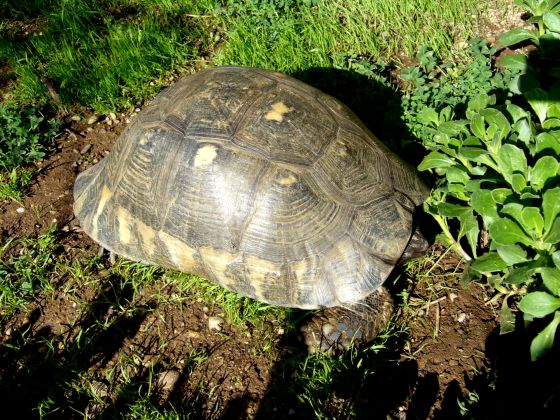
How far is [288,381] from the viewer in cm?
299

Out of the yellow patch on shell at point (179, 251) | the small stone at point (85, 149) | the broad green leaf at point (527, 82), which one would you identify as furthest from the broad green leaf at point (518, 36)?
the small stone at point (85, 149)

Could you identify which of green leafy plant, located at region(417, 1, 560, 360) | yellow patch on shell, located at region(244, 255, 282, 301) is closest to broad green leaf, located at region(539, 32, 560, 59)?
green leafy plant, located at region(417, 1, 560, 360)

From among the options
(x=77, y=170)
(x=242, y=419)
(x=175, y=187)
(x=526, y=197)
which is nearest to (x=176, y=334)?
(x=242, y=419)

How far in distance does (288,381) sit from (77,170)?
90.9 inches

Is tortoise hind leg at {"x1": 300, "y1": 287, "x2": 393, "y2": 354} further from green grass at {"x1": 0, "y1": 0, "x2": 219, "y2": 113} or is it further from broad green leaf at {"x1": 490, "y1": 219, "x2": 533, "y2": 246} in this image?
green grass at {"x1": 0, "y1": 0, "x2": 219, "y2": 113}

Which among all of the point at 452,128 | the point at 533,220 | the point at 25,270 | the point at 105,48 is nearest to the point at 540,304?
the point at 533,220

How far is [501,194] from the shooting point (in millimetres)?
2488

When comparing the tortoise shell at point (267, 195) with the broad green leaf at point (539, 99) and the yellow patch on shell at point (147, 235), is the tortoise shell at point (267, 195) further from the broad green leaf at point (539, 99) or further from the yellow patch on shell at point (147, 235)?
the broad green leaf at point (539, 99)

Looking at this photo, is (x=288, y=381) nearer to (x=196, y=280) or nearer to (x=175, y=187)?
(x=196, y=280)

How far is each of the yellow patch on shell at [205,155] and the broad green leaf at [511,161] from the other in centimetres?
144

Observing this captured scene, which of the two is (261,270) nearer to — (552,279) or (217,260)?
(217,260)

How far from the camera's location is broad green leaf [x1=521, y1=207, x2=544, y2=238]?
7.50ft

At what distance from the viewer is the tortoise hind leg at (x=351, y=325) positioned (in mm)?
2996

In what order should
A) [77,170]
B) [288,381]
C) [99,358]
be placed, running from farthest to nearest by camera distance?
[77,170] → [99,358] → [288,381]
